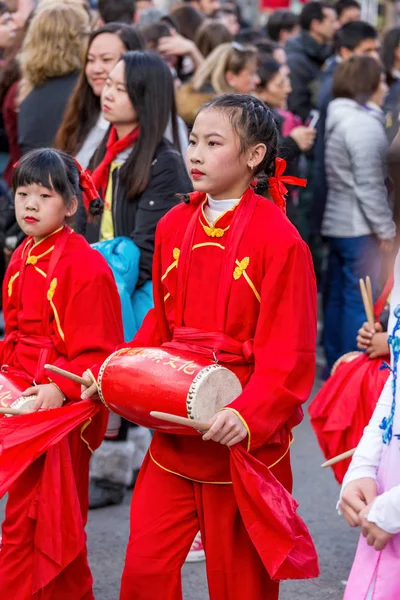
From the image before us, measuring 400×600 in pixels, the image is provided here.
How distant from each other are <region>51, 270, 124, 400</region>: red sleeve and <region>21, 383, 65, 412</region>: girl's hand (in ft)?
0.08

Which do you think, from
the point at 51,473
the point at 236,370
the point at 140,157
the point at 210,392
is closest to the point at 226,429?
the point at 210,392

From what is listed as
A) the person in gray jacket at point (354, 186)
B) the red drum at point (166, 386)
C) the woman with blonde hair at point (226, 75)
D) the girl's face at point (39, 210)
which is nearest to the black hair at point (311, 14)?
the person in gray jacket at point (354, 186)

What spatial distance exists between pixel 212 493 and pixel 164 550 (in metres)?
0.22

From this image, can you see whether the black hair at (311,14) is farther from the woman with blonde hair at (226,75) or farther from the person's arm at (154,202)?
the person's arm at (154,202)

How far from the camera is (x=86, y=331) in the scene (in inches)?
140

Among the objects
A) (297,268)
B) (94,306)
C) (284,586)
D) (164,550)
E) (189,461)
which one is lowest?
(284,586)

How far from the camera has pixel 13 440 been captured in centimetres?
328

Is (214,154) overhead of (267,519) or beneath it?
overhead

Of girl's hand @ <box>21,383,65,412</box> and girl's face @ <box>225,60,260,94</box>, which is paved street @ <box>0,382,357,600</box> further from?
girl's face @ <box>225,60,260,94</box>

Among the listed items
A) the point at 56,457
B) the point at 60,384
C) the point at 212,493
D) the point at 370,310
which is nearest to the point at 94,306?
the point at 60,384

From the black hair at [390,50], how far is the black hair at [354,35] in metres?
0.52

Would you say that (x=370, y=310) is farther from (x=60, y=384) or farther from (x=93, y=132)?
(x=93, y=132)

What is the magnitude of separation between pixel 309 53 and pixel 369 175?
9.47 ft

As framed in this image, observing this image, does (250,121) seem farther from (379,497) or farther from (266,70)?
(266,70)
